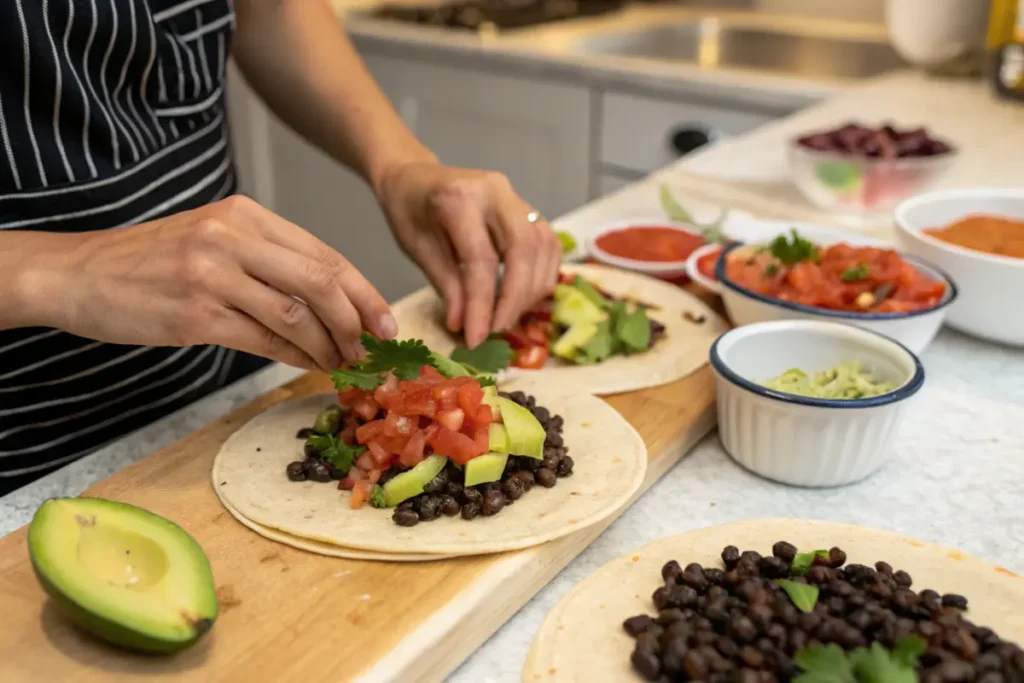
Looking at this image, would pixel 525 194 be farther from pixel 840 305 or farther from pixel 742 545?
pixel 742 545

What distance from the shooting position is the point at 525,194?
3.52 metres

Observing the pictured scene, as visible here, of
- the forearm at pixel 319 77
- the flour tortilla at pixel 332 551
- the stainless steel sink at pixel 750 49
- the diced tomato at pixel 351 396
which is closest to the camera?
the flour tortilla at pixel 332 551

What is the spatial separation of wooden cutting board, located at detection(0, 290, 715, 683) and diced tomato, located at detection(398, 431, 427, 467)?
140mm

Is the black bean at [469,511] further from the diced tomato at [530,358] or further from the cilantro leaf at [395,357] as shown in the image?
the diced tomato at [530,358]

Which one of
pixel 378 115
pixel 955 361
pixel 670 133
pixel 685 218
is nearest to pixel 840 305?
pixel 955 361

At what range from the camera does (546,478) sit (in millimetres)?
1209

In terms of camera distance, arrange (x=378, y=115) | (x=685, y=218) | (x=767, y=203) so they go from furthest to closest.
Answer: (x=767, y=203), (x=685, y=218), (x=378, y=115)

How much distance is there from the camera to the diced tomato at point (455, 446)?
1.16 meters

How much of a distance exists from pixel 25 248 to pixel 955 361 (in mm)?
1352

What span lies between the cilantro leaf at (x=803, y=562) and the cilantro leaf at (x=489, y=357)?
59 cm

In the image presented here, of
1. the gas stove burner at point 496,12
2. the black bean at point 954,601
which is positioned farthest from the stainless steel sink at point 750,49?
the black bean at point 954,601

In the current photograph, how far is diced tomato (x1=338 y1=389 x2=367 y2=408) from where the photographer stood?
1289 mm

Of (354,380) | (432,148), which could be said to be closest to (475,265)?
(354,380)

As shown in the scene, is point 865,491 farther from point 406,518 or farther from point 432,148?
point 432,148
